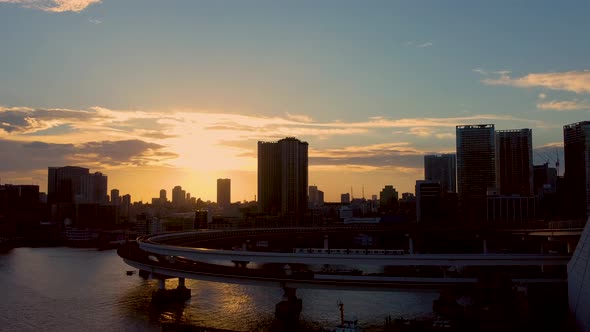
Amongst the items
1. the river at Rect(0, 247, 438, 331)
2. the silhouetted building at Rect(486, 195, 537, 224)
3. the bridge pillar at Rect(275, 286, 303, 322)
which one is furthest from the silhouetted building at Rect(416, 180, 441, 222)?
the bridge pillar at Rect(275, 286, 303, 322)

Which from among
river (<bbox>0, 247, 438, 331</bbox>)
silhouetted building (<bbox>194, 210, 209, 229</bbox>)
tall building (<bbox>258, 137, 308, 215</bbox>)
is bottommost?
river (<bbox>0, 247, 438, 331</bbox>)

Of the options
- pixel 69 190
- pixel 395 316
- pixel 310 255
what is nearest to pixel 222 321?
pixel 310 255

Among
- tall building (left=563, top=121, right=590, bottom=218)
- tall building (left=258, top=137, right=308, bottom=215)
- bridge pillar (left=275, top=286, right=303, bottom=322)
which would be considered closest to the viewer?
bridge pillar (left=275, top=286, right=303, bottom=322)

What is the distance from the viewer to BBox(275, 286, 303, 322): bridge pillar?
99.1ft

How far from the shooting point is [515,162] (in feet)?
495

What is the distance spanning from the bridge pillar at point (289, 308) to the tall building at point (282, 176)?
382 ft

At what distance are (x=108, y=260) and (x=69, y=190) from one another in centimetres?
11499

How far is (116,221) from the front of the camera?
14975cm

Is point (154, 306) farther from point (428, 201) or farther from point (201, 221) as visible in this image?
point (428, 201)

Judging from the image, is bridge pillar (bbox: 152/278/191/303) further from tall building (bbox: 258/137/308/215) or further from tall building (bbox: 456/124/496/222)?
tall building (bbox: 456/124/496/222)

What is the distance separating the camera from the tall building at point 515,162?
14988cm

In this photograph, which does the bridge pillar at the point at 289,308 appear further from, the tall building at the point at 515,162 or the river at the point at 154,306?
the tall building at the point at 515,162

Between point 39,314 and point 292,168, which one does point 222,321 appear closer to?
point 39,314

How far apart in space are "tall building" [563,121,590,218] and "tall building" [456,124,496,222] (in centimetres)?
1875
